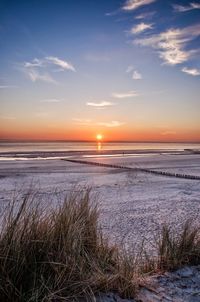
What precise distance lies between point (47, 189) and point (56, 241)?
7.27 m

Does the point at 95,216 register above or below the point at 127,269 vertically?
above

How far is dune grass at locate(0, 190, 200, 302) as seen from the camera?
303 cm

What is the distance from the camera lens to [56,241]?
3490 mm

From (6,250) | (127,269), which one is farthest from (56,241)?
(127,269)

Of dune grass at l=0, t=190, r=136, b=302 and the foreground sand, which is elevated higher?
dune grass at l=0, t=190, r=136, b=302

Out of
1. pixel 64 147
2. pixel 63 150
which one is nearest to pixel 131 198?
pixel 63 150

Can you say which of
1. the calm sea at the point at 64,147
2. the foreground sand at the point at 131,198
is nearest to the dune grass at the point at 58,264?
the foreground sand at the point at 131,198

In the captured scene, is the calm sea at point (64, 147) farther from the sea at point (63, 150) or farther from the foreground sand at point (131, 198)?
the foreground sand at point (131, 198)

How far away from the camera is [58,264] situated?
3273 mm

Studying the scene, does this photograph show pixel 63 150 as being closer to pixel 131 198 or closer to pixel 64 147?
pixel 64 147

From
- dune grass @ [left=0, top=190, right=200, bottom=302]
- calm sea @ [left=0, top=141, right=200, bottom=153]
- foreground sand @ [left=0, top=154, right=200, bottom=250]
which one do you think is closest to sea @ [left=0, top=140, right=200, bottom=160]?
calm sea @ [left=0, top=141, right=200, bottom=153]

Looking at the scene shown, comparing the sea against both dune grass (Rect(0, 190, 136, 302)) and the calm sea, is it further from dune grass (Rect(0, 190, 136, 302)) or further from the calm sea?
dune grass (Rect(0, 190, 136, 302))

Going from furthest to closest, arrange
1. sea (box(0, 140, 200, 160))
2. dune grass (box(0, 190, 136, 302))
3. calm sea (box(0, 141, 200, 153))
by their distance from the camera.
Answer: calm sea (box(0, 141, 200, 153)) → sea (box(0, 140, 200, 160)) → dune grass (box(0, 190, 136, 302))

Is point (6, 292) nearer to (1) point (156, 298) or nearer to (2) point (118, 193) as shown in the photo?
(1) point (156, 298)
